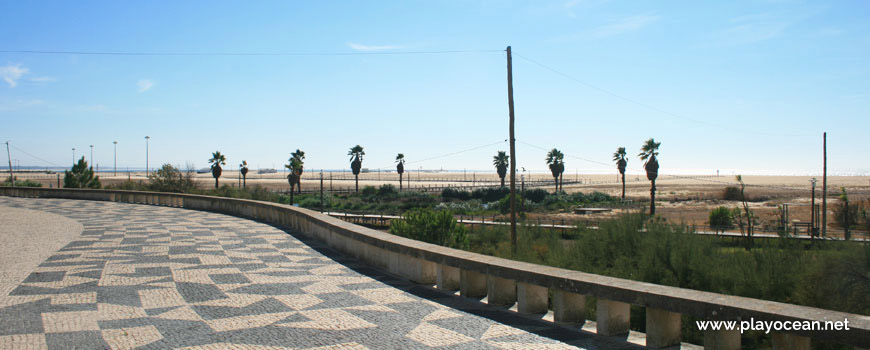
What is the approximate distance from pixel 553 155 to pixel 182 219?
86.0 meters

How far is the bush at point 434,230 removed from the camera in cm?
2278

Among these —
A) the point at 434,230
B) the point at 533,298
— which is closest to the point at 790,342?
the point at 533,298

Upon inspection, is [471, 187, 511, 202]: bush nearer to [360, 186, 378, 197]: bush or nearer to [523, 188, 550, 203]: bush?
[523, 188, 550, 203]: bush

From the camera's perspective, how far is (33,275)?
848 cm

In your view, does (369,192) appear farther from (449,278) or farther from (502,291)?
(502,291)

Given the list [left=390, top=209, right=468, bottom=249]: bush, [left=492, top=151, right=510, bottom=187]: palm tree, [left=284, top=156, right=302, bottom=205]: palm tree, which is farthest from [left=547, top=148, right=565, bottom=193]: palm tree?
[left=390, top=209, right=468, bottom=249]: bush

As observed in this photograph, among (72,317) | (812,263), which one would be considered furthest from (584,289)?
(812,263)

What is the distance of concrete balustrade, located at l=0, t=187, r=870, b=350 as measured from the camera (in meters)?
3.83

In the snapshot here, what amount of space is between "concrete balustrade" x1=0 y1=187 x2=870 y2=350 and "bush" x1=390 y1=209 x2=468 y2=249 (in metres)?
12.2

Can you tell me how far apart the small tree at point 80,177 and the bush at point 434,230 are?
125 ft

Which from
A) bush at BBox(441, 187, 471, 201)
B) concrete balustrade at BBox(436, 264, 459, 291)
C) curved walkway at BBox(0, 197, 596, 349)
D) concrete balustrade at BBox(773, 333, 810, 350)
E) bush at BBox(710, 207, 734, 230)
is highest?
concrete balustrade at BBox(773, 333, 810, 350)

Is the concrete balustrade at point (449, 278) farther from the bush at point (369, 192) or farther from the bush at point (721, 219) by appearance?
the bush at point (369, 192)

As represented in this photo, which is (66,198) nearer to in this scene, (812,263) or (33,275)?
(33,275)

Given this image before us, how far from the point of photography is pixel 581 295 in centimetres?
540
